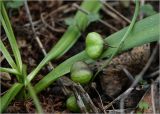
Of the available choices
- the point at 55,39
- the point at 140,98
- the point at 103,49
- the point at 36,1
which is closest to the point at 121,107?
the point at 140,98

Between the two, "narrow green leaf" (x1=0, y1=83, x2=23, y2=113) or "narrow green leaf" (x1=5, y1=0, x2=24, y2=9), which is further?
"narrow green leaf" (x1=5, y1=0, x2=24, y2=9)

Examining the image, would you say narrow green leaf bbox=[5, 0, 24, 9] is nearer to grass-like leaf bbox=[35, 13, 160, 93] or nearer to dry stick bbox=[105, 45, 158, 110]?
grass-like leaf bbox=[35, 13, 160, 93]

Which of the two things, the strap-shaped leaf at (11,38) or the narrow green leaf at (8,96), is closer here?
the narrow green leaf at (8,96)

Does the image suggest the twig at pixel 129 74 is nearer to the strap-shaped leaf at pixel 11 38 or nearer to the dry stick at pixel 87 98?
the dry stick at pixel 87 98

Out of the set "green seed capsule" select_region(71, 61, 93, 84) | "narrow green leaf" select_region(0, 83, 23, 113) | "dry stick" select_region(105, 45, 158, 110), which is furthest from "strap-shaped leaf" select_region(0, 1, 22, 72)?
"dry stick" select_region(105, 45, 158, 110)

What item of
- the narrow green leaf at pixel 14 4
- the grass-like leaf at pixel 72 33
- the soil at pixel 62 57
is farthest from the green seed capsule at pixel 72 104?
the narrow green leaf at pixel 14 4

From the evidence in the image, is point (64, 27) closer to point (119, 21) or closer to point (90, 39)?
point (119, 21)

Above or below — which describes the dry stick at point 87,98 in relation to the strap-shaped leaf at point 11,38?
below

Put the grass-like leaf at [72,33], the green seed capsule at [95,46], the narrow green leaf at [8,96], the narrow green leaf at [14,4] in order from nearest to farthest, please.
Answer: the narrow green leaf at [8,96] < the green seed capsule at [95,46] < the grass-like leaf at [72,33] < the narrow green leaf at [14,4]
